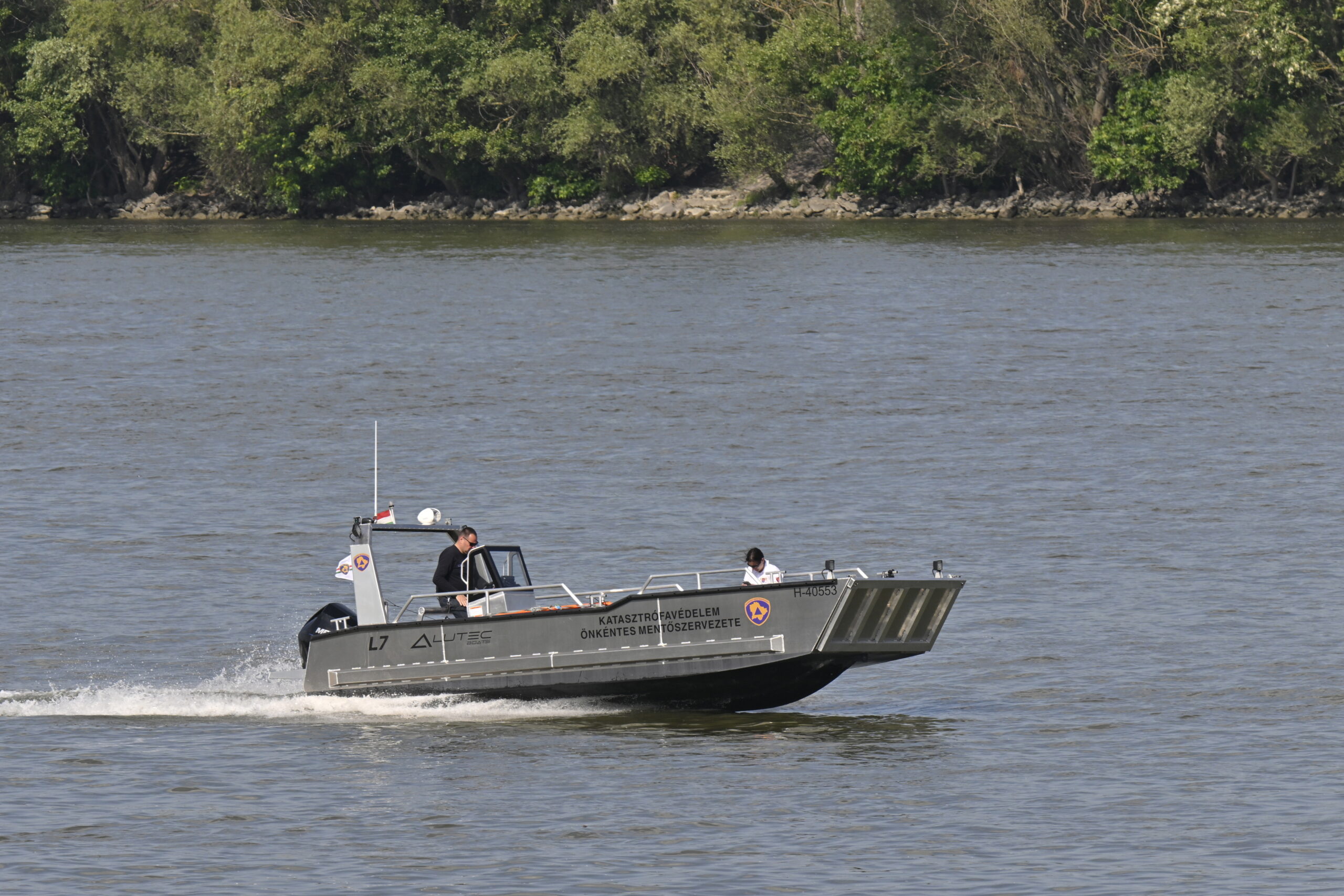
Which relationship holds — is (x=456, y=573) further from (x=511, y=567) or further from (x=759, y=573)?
(x=759, y=573)

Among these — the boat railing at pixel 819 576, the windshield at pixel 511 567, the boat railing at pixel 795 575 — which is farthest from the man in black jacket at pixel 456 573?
the boat railing at pixel 819 576

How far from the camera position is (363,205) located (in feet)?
399

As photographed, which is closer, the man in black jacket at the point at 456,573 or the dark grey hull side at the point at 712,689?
the dark grey hull side at the point at 712,689

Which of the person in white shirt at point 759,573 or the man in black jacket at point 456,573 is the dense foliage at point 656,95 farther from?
the man in black jacket at point 456,573

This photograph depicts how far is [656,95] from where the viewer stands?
10950 cm

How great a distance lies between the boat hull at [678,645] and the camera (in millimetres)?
21922

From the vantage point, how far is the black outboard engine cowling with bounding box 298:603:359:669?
23.5 meters

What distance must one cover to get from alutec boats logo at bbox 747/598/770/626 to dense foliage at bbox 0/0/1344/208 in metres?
73.9

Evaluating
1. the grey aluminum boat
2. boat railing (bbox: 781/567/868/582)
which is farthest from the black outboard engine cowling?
boat railing (bbox: 781/567/868/582)

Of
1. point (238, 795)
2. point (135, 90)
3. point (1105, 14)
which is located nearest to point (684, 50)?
point (1105, 14)

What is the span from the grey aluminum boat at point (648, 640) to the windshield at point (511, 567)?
0.83ft

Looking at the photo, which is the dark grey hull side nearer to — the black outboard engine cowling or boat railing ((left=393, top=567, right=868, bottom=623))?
boat railing ((left=393, top=567, right=868, bottom=623))

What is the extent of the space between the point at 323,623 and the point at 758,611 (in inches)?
215

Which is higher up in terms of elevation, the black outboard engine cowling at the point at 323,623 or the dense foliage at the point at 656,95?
the dense foliage at the point at 656,95
